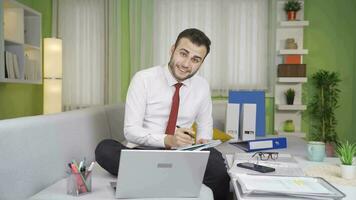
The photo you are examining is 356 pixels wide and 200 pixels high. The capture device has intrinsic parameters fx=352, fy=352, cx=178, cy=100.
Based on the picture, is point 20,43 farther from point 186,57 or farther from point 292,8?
point 292,8

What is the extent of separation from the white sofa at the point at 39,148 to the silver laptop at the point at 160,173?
0.41 m

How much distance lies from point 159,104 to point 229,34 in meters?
2.56

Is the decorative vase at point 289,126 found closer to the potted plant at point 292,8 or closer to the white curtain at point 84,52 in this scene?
the potted plant at point 292,8

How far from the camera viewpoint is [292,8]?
4.23 metres

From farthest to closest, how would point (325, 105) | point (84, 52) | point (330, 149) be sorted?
point (84, 52)
point (325, 105)
point (330, 149)

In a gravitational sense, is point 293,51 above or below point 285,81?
above

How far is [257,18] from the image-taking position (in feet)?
14.3

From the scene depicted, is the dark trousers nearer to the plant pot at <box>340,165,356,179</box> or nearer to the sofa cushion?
the sofa cushion

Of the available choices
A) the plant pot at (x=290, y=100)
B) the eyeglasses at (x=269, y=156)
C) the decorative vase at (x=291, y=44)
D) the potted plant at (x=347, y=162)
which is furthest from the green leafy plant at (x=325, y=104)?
the potted plant at (x=347, y=162)

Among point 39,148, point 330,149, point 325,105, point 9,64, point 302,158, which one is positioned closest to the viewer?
point 39,148

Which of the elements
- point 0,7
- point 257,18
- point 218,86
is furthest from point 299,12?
point 0,7

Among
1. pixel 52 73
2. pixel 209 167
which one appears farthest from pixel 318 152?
pixel 52 73

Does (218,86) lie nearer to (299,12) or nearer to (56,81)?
(299,12)

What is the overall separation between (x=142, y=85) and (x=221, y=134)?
110cm
